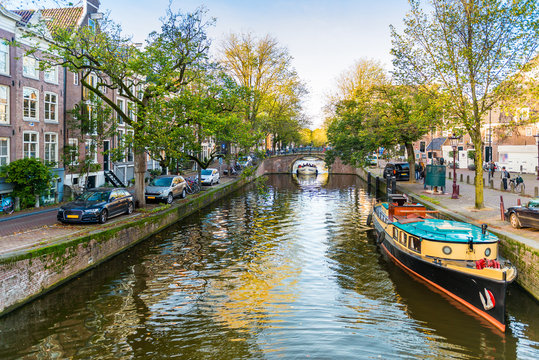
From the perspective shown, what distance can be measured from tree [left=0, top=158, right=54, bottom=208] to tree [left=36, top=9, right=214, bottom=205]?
5.21 m

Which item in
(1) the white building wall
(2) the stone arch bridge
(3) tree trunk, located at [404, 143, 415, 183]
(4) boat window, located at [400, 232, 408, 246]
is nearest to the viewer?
(4) boat window, located at [400, 232, 408, 246]

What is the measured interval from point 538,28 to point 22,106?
27.4 m

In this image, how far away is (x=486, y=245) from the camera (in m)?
12.5

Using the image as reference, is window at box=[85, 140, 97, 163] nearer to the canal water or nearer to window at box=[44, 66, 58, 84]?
window at box=[44, 66, 58, 84]

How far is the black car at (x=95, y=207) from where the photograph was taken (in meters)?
16.8

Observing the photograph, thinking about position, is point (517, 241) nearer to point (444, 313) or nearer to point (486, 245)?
point (486, 245)

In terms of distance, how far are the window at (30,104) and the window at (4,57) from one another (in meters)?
1.72

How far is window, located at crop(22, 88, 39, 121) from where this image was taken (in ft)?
76.8

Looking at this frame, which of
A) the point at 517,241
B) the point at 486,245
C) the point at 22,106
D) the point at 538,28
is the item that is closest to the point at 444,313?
the point at 486,245

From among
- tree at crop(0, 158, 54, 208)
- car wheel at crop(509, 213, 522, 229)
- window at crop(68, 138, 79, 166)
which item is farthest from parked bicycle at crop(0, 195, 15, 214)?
car wheel at crop(509, 213, 522, 229)

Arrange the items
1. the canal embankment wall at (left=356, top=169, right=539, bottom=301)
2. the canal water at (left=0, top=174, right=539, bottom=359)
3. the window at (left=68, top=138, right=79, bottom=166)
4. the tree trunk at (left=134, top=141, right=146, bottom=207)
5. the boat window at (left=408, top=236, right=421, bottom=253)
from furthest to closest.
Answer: the window at (left=68, top=138, right=79, bottom=166) < the tree trunk at (left=134, top=141, right=146, bottom=207) < the boat window at (left=408, top=236, right=421, bottom=253) < the canal embankment wall at (left=356, top=169, right=539, bottom=301) < the canal water at (left=0, top=174, right=539, bottom=359)

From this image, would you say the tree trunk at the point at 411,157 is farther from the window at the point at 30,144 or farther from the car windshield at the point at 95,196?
the window at the point at 30,144

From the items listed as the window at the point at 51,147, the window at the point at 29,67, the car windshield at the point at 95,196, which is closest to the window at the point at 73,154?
the window at the point at 51,147

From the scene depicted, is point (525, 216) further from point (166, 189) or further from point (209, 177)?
point (209, 177)
